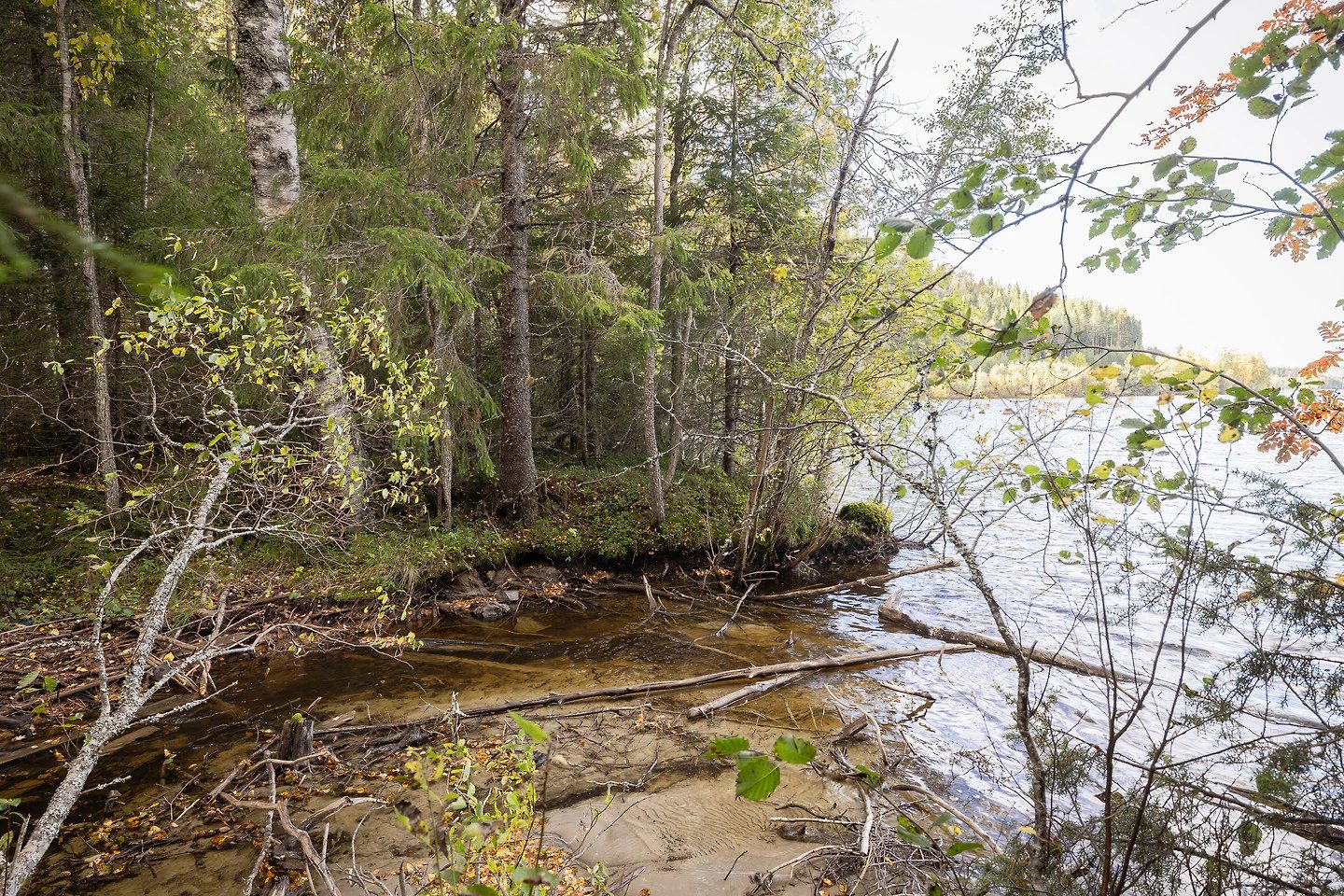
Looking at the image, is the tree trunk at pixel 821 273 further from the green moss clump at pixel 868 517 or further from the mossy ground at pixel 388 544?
the green moss clump at pixel 868 517

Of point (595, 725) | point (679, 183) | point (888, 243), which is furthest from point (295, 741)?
point (679, 183)

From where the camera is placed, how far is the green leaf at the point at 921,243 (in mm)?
1608

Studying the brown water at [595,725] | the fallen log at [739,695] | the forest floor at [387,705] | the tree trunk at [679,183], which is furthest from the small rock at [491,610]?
the tree trunk at [679,183]

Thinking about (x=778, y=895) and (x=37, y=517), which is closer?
(x=778, y=895)

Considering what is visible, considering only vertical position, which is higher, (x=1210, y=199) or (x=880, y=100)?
(x=880, y=100)

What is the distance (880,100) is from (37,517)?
11856mm

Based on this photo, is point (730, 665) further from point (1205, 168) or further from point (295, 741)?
point (1205, 168)

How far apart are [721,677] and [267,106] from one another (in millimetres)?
7824

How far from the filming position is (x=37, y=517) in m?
A: 8.03

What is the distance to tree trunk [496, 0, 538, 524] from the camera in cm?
842

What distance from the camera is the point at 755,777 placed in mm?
1237

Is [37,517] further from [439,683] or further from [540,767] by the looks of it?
[540,767]

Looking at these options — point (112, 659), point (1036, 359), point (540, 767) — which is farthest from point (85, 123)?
point (1036, 359)

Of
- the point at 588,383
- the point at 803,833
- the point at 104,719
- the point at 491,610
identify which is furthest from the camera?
the point at 588,383
